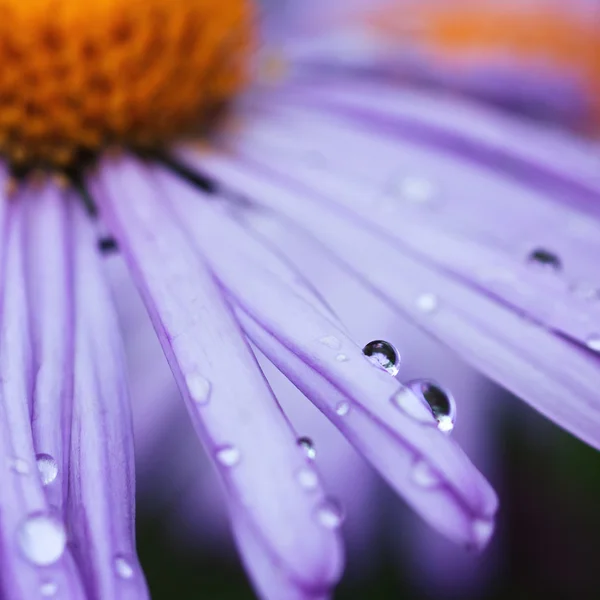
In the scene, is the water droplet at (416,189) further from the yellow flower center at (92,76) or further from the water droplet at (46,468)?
the water droplet at (46,468)

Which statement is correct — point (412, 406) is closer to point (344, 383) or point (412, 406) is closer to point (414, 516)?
point (344, 383)

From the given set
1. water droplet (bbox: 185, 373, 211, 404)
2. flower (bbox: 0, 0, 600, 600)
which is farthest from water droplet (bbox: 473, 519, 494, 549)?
water droplet (bbox: 185, 373, 211, 404)

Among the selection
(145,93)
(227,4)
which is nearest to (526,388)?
(145,93)

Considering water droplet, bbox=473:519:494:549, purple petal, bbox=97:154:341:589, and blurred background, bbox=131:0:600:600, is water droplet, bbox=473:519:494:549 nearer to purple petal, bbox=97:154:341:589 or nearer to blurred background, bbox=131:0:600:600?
purple petal, bbox=97:154:341:589

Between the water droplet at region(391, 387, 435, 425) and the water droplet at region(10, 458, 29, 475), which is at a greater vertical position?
the water droplet at region(10, 458, 29, 475)

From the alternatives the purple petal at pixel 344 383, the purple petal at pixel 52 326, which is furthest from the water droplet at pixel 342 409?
the purple petal at pixel 52 326

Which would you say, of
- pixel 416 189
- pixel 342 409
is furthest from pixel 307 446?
pixel 416 189
